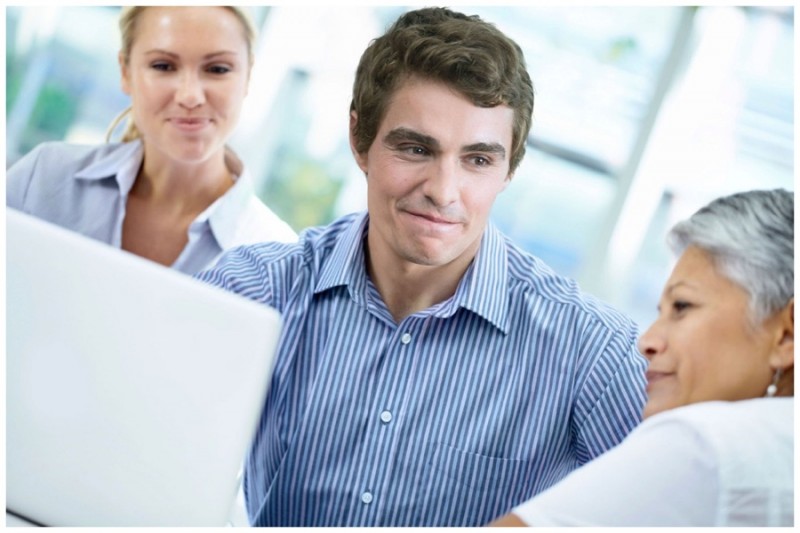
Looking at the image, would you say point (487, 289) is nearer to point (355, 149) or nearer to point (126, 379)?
point (355, 149)

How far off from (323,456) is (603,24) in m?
3.60

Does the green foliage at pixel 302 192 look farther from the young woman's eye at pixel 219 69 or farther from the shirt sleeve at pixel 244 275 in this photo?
the shirt sleeve at pixel 244 275

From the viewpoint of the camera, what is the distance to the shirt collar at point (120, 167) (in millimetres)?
2393

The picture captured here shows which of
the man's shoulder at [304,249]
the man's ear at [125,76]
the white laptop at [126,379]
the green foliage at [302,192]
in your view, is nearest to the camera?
the white laptop at [126,379]

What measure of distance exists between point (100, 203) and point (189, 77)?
37cm

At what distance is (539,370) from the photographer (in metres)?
1.65

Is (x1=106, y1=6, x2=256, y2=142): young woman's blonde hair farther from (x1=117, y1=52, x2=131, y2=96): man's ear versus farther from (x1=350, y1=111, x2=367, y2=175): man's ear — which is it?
(x1=350, y1=111, x2=367, y2=175): man's ear

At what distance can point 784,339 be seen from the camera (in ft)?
4.05

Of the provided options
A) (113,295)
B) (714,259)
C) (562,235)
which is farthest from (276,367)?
(562,235)

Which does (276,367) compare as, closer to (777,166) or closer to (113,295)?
(113,295)

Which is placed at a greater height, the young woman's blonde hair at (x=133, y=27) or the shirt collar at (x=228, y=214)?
the young woman's blonde hair at (x=133, y=27)

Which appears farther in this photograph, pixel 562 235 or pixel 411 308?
pixel 562 235

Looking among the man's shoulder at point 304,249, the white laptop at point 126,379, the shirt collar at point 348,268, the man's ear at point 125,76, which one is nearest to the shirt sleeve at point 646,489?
the white laptop at point 126,379

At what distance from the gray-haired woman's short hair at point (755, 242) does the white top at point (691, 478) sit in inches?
6.5
